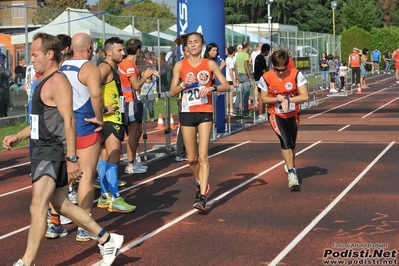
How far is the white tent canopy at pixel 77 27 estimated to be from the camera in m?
21.1

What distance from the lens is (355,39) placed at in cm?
6228

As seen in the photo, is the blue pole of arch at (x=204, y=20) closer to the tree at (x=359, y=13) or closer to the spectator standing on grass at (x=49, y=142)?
the spectator standing on grass at (x=49, y=142)

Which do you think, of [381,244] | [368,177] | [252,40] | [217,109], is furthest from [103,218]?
[252,40]

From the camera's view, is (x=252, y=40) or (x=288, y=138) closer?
(x=288, y=138)

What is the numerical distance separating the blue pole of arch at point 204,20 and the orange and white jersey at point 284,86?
21.8 feet

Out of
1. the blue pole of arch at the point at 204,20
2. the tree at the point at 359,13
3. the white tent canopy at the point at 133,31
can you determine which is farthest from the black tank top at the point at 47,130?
the tree at the point at 359,13

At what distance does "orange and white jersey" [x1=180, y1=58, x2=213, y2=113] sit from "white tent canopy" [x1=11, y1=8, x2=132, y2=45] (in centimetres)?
1108

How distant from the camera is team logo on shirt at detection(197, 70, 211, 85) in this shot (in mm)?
9625

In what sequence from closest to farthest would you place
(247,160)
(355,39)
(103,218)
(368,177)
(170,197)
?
1. (103,218)
2. (170,197)
3. (368,177)
4. (247,160)
5. (355,39)

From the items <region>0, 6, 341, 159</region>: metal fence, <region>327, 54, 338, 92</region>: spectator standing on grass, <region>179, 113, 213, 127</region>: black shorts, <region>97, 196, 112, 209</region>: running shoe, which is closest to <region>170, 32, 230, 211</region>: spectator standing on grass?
<region>179, 113, 213, 127</region>: black shorts

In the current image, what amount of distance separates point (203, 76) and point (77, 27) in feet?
42.9

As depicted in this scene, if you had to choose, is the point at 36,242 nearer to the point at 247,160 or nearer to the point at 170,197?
the point at 170,197

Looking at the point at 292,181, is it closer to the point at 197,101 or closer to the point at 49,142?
the point at 197,101

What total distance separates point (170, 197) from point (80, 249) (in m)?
2.91
